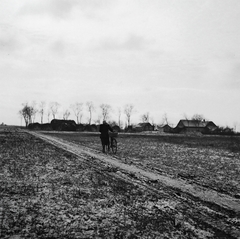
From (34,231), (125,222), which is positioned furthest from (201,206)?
(34,231)

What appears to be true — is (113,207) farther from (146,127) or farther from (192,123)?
(192,123)

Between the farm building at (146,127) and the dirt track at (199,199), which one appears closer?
the dirt track at (199,199)

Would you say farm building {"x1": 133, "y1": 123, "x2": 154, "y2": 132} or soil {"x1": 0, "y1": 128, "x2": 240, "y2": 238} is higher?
farm building {"x1": 133, "y1": 123, "x2": 154, "y2": 132}

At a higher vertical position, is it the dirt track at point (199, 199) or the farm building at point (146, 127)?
the farm building at point (146, 127)

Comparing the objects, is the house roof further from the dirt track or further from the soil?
the soil

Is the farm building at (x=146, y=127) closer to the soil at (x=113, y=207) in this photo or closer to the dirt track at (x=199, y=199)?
the dirt track at (x=199, y=199)

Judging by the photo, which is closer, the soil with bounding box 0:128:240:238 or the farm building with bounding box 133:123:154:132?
the soil with bounding box 0:128:240:238

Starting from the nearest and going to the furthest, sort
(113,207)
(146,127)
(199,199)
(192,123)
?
(113,207) → (199,199) → (192,123) → (146,127)

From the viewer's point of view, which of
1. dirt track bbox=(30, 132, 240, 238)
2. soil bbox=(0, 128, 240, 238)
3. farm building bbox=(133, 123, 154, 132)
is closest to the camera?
soil bbox=(0, 128, 240, 238)

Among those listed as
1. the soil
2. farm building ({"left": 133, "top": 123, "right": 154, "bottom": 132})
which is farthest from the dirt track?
farm building ({"left": 133, "top": 123, "right": 154, "bottom": 132})

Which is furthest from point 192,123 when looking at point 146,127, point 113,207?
point 113,207

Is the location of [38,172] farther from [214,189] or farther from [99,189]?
[214,189]

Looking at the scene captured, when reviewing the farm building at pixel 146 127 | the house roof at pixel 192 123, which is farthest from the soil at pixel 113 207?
the house roof at pixel 192 123

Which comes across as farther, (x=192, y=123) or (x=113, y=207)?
(x=192, y=123)
